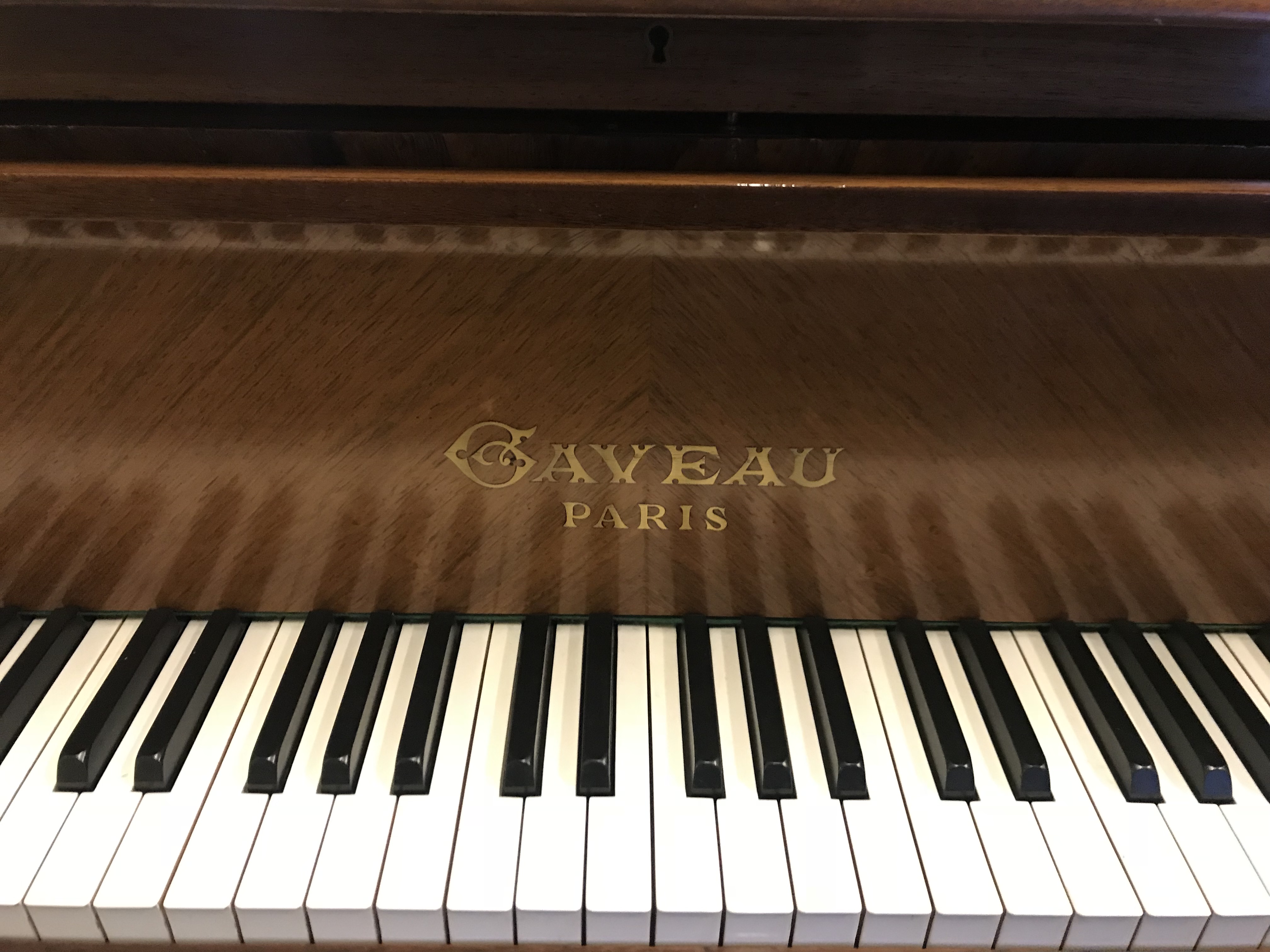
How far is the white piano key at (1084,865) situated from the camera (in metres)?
0.75

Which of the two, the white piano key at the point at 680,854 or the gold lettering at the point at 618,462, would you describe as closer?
the white piano key at the point at 680,854

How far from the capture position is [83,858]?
2.52ft

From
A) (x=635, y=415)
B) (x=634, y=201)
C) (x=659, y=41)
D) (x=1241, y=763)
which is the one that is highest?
(x=659, y=41)

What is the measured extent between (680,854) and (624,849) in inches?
2.0

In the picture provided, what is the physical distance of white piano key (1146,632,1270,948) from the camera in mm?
764

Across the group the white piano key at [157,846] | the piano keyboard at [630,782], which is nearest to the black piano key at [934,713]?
the piano keyboard at [630,782]

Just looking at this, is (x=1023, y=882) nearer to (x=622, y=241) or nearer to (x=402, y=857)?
(x=402, y=857)

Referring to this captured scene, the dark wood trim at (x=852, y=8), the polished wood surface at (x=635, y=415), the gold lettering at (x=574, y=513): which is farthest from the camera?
the gold lettering at (x=574, y=513)

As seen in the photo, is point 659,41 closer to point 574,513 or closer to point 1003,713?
point 574,513

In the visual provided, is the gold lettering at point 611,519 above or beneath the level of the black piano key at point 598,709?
above

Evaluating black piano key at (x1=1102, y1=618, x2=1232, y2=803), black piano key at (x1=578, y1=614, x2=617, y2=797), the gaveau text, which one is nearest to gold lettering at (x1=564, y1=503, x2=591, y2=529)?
the gaveau text

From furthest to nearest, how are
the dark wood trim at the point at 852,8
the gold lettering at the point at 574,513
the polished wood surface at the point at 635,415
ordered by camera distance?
the gold lettering at the point at 574,513 → the polished wood surface at the point at 635,415 → the dark wood trim at the point at 852,8

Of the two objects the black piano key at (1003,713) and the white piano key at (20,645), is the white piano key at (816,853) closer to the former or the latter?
the black piano key at (1003,713)

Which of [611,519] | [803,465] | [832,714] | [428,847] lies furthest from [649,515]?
[428,847]
